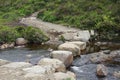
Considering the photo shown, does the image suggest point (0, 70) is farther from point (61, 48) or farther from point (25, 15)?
point (25, 15)

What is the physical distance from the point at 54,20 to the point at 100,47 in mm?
20961

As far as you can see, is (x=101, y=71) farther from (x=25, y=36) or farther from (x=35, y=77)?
(x=25, y=36)

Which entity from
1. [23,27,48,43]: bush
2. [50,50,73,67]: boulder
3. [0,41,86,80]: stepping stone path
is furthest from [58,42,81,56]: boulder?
[23,27,48,43]: bush

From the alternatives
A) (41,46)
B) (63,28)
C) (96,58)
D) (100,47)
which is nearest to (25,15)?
(63,28)

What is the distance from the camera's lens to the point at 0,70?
69.7ft

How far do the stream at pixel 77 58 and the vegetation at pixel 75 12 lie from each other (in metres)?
4.97

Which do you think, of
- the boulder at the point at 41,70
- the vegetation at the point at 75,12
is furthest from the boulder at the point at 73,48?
the vegetation at the point at 75,12

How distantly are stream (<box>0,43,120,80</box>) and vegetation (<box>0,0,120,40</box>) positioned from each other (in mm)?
4967

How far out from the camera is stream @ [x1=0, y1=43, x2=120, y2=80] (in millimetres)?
23811

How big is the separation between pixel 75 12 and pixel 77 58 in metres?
23.8

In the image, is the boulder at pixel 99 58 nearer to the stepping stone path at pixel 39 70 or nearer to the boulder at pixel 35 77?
the stepping stone path at pixel 39 70

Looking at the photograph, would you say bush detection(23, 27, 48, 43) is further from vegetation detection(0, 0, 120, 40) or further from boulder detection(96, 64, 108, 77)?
boulder detection(96, 64, 108, 77)

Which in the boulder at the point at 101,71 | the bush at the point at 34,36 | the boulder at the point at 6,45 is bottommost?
the boulder at the point at 6,45

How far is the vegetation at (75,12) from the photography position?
3972 cm
